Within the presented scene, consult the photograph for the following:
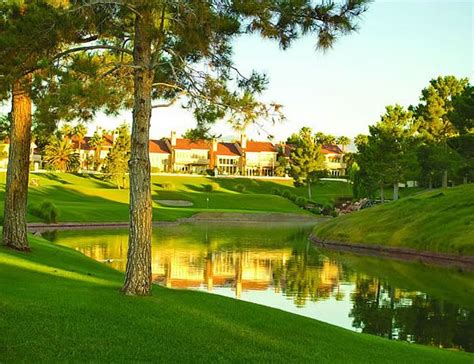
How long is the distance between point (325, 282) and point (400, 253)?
1518 centimetres

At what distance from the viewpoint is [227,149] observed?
157 metres

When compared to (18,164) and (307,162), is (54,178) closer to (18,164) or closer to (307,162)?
(307,162)

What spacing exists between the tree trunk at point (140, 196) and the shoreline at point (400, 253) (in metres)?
25.0

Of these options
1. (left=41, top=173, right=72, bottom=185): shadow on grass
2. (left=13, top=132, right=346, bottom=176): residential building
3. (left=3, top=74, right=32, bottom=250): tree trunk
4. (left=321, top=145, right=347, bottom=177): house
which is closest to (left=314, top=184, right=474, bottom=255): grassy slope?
(left=3, top=74, right=32, bottom=250): tree trunk

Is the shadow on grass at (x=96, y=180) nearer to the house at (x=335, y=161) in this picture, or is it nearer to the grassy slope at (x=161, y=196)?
the grassy slope at (x=161, y=196)

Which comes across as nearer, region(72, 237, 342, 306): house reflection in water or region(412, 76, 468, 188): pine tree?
region(72, 237, 342, 306): house reflection in water

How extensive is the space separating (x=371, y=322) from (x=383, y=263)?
59.4ft

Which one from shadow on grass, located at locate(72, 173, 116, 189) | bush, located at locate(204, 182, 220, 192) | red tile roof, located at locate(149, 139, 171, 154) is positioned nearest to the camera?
shadow on grass, located at locate(72, 173, 116, 189)

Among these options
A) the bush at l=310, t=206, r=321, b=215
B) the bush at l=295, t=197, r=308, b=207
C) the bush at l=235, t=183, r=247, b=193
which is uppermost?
the bush at l=235, t=183, r=247, b=193

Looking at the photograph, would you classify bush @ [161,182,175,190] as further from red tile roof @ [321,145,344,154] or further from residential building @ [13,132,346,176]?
red tile roof @ [321,145,344,154]

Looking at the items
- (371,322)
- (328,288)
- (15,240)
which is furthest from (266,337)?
(328,288)

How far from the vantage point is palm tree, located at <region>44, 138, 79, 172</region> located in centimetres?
11212

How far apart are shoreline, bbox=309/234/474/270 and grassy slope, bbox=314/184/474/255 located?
0.42 meters

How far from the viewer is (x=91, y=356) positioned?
30.6 feet
